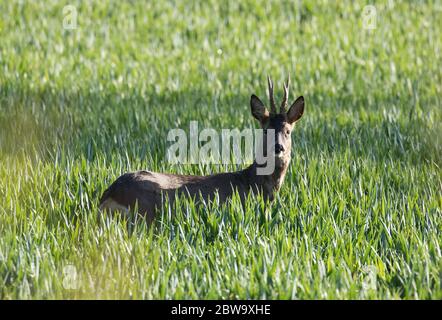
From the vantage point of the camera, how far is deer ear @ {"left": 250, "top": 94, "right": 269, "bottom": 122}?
8.50 m

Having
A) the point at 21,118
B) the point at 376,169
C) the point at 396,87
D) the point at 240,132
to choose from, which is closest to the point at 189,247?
the point at 376,169

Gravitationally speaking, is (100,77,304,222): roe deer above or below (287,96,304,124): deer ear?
below

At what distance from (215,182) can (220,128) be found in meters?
3.24

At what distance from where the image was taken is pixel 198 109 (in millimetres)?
12391

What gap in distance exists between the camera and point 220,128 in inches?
447

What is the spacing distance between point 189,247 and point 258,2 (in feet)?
46.2

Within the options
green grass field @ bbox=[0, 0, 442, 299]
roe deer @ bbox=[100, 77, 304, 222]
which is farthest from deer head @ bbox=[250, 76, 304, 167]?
green grass field @ bbox=[0, 0, 442, 299]

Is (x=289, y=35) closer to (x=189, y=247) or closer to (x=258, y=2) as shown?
(x=258, y=2)

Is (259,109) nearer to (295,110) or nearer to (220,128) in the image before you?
(295,110)

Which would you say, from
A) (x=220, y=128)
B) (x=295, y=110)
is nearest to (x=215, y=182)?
(x=295, y=110)

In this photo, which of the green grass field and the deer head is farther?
the deer head

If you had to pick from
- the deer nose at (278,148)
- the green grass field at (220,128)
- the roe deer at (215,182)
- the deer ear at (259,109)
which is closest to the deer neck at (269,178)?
the roe deer at (215,182)

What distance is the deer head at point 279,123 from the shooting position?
8.18 m

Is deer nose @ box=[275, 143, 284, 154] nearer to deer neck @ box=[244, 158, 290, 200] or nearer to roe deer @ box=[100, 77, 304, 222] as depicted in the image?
roe deer @ box=[100, 77, 304, 222]
